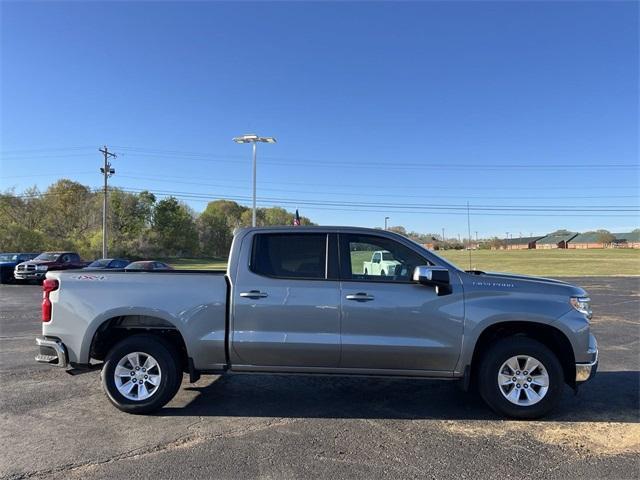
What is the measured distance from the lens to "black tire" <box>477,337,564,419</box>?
482 centimetres

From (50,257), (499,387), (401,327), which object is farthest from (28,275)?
(499,387)

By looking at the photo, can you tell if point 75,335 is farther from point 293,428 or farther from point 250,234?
point 293,428

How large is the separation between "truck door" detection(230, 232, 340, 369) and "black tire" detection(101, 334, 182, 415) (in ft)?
2.18

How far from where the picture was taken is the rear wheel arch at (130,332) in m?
5.15

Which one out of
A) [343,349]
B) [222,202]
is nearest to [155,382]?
[343,349]

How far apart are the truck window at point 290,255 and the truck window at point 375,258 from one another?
0.80 feet

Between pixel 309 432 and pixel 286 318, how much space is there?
1.09 m

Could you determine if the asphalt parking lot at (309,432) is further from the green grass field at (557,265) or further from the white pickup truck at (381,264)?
the green grass field at (557,265)

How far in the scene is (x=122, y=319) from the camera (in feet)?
17.1

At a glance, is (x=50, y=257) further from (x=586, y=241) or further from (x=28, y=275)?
(x=586, y=241)

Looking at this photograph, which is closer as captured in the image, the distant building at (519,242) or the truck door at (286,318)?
the truck door at (286,318)

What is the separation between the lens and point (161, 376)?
4988mm

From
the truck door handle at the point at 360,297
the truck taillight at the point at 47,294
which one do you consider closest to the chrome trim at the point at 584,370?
the truck door handle at the point at 360,297

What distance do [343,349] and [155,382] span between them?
197 cm
